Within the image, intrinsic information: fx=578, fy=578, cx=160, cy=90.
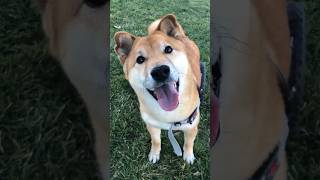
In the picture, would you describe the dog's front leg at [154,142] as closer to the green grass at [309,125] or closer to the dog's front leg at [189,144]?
the dog's front leg at [189,144]

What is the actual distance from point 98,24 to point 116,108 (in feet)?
0.43

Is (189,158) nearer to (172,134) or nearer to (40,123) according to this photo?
(172,134)

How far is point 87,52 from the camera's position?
34.6 inches

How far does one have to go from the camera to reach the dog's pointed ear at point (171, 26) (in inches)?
34.2

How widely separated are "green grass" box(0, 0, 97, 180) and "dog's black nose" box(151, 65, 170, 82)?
0.14 metres

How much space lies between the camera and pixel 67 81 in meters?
0.93

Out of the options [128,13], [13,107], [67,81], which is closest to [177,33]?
[128,13]

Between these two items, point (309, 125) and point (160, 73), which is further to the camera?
point (309, 125)

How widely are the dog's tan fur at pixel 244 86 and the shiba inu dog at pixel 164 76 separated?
4cm

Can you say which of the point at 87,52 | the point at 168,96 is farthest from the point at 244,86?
the point at 87,52

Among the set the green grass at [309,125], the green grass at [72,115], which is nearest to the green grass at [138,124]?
the green grass at [72,115]

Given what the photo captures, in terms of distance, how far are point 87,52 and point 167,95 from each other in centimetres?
14

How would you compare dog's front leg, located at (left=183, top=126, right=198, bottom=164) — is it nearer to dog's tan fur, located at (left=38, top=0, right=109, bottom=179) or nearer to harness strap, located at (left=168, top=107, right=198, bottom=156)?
harness strap, located at (left=168, top=107, right=198, bottom=156)

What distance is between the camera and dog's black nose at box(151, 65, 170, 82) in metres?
0.85
